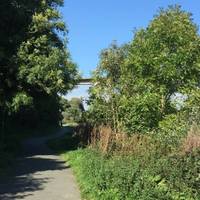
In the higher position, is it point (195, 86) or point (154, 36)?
point (154, 36)

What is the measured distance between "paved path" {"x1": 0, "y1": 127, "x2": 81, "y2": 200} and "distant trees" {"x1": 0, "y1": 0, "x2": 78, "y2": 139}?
4.65 meters

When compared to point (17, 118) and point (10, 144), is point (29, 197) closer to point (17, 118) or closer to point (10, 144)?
point (10, 144)

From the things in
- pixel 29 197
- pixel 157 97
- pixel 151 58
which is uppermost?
pixel 151 58

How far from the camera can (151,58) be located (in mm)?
21141

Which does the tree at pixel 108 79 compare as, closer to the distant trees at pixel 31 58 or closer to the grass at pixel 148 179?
the distant trees at pixel 31 58

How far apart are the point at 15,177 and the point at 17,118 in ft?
108

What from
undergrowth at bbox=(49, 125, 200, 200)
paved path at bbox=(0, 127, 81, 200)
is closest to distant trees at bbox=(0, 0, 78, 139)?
paved path at bbox=(0, 127, 81, 200)

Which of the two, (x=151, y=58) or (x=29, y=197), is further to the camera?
(x=151, y=58)

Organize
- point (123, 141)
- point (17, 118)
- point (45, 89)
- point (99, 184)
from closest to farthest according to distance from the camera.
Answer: point (99, 184) → point (123, 141) → point (45, 89) → point (17, 118)

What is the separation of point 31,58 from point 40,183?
11.0 m

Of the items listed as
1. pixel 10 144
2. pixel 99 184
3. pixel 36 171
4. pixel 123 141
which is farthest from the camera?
pixel 10 144

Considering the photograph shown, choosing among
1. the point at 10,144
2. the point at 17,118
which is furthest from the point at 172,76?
the point at 17,118

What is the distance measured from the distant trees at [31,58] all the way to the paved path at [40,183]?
465 centimetres

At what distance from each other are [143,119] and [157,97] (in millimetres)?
972
